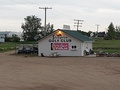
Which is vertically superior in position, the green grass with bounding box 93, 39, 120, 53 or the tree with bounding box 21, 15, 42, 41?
the tree with bounding box 21, 15, 42, 41

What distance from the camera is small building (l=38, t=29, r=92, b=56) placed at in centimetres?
4697

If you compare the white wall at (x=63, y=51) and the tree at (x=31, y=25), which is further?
the tree at (x=31, y=25)

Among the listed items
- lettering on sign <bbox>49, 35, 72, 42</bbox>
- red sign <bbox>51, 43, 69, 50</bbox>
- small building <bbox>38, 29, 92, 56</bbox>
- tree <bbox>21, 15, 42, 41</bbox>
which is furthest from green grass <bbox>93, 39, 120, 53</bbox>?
tree <bbox>21, 15, 42, 41</bbox>

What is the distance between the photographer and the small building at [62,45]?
1849 inches

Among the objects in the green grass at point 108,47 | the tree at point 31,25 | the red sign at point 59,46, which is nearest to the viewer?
the red sign at point 59,46

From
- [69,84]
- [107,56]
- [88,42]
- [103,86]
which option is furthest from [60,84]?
[88,42]

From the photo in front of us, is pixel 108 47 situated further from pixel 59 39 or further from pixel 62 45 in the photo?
pixel 62 45

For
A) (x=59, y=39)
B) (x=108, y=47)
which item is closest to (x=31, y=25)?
(x=108, y=47)

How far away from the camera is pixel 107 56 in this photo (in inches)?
1766

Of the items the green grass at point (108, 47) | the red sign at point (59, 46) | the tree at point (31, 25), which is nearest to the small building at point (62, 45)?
the red sign at point (59, 46)

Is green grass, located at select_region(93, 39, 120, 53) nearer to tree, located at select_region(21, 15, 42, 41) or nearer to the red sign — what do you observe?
the red sign

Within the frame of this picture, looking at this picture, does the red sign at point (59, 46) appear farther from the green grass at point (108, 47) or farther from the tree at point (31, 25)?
the tree at point (31, 25)

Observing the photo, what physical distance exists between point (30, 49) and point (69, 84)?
32.5 meters

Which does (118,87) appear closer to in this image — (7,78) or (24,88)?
(24,88)
